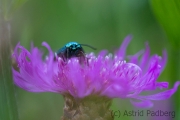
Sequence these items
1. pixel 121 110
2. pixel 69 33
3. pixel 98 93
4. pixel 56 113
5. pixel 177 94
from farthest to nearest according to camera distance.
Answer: pixel 69 33 < pixel 56 113 < pixel 121 110 < pixel 177 94 < pixel 98 93

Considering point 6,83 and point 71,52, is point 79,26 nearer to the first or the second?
point 71,52

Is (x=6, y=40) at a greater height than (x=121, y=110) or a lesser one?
greater

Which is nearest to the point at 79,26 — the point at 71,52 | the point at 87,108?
the point at 71,52

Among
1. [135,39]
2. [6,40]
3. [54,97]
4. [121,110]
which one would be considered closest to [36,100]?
[54,97]

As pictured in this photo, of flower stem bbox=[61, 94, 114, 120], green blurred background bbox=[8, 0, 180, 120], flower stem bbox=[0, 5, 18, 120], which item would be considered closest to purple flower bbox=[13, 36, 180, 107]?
flower stem bbox=[61, 94, 114, 120]

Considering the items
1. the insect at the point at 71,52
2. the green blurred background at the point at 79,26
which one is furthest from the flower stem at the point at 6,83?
the green blurred background at the point at 79,26

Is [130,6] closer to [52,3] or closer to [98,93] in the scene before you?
[52,3]

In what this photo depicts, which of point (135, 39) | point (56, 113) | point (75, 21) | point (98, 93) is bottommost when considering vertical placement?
point (56, 113)

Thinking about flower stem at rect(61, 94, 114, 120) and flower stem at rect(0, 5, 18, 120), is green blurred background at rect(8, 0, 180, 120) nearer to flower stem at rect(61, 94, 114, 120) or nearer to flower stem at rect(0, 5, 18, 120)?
flower stem at rect(61, 94, 114, 120)
